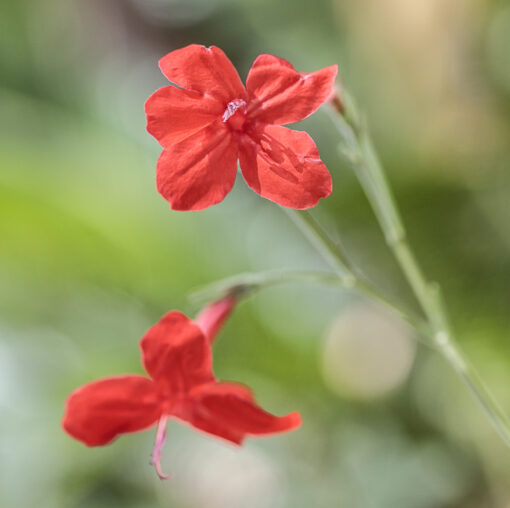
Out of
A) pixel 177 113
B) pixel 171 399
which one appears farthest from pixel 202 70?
pixel 171 399

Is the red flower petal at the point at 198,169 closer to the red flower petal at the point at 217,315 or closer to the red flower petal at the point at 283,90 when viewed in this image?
the red flower petal at the point at 283,90

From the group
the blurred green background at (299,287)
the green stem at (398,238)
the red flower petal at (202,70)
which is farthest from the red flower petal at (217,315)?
the blurred green background at (299,287)

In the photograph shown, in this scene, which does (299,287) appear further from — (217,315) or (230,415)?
(230,415)

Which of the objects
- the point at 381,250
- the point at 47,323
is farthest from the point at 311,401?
the point at 47,323

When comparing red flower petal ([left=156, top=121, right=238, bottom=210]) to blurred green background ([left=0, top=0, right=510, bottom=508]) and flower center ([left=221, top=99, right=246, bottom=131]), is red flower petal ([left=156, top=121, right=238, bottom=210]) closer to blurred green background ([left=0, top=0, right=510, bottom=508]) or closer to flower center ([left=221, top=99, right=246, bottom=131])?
flower center ([left=221, top=99, right=246, bottom=131])

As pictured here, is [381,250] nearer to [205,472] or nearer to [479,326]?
[479,326]
